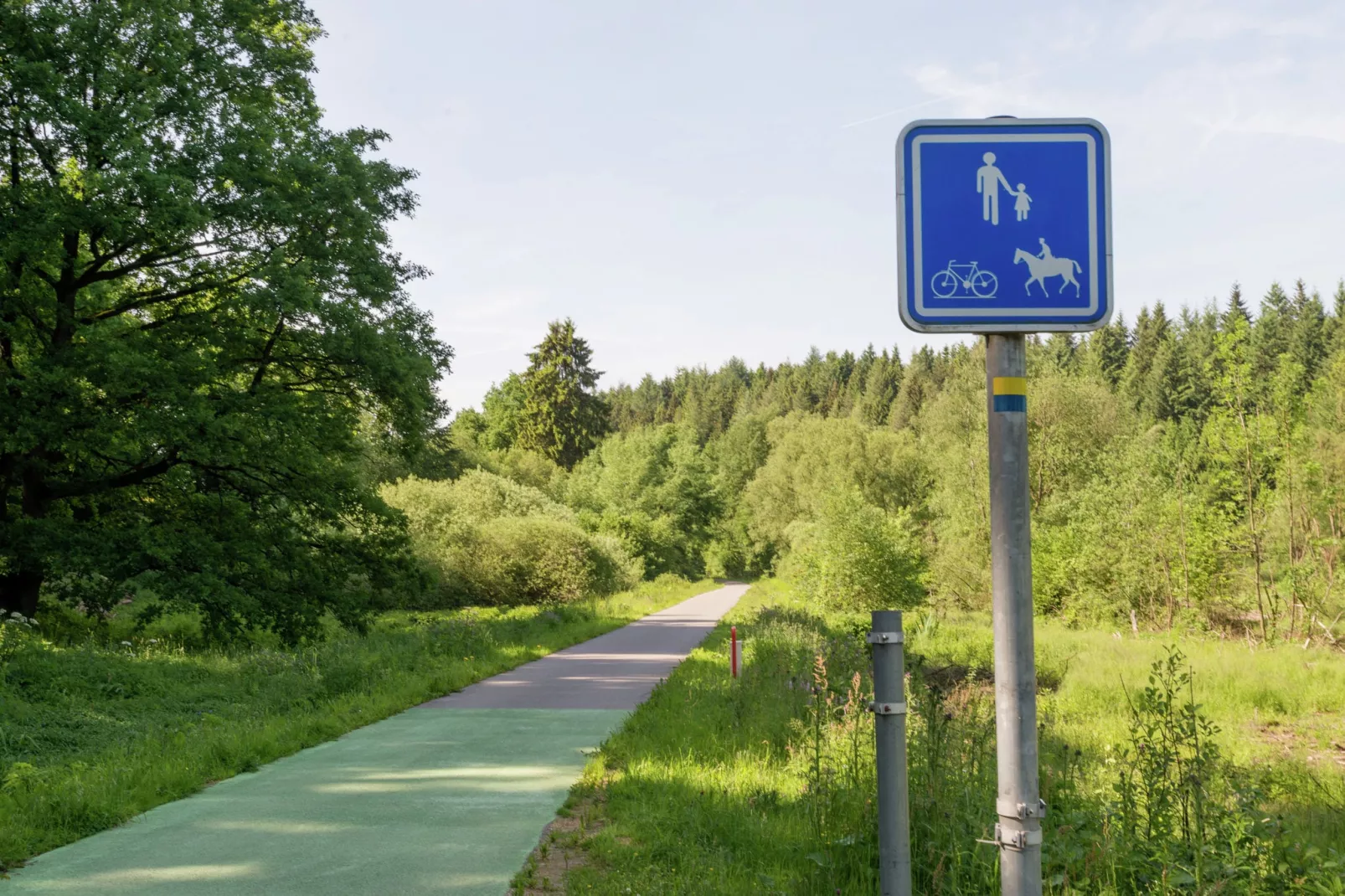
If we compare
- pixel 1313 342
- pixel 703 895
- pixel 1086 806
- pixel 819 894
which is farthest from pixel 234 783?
pixel 1313 342

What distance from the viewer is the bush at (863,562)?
96.5 feet

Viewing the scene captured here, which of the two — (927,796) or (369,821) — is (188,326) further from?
(927,796)

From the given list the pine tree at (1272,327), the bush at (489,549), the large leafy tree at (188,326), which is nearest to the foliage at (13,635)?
the large leafy tree at (188,326)

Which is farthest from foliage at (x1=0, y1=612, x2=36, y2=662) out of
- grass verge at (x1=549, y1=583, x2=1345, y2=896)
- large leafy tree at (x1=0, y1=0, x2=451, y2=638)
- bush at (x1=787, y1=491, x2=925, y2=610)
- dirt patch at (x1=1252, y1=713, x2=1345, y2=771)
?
bush at (x1=787, y1=491, x2=925, y2=610)

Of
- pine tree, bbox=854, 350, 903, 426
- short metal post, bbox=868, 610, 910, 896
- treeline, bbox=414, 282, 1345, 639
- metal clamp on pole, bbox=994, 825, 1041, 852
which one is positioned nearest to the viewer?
metal clamp on pole, bbox=994, 825, 1041, 852

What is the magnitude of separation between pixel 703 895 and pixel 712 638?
1610 centimetres

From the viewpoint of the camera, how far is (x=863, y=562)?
29.4 m

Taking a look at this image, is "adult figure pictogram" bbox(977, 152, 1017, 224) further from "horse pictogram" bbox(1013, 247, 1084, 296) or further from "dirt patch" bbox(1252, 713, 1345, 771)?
"dirt patch" bbox(1252, 713, 1345, 771)

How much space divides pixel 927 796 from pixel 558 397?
68.1 m

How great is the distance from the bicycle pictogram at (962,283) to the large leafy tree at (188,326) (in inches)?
585

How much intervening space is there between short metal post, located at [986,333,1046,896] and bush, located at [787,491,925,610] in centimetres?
2716

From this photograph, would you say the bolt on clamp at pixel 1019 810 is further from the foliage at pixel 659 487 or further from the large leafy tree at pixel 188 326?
the foliage at pixel 659 487

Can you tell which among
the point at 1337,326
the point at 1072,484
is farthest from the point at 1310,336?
the point at 1072,484

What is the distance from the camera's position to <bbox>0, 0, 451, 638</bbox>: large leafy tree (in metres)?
15.5
